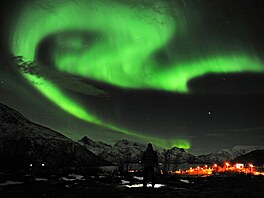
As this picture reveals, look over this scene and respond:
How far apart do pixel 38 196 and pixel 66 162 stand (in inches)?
7406

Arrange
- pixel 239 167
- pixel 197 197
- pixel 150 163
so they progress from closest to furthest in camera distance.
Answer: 1. pixel 197 197
2. pixel 150 163
3. pixel 239 167

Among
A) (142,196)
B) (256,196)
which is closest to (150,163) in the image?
(142,196)

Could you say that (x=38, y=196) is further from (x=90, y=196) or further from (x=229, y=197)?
(x=229, y=197)

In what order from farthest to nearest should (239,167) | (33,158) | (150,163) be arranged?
1. (33,158)
2. (239,167)
3. (150,163)

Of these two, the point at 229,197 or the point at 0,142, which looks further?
the point at 0,142

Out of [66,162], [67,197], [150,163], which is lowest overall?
[67,197]

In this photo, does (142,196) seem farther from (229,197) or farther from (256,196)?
(256,196)

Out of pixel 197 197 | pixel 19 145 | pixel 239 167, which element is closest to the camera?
pixel 197 197

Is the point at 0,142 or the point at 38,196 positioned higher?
the point at 0,142

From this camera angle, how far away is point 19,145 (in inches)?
7500

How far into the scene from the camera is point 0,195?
13227mm

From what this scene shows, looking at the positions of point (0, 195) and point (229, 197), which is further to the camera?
point (229, 197)

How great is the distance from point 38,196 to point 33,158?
569ft

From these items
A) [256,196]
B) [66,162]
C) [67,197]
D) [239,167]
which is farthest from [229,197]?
[66,162]
